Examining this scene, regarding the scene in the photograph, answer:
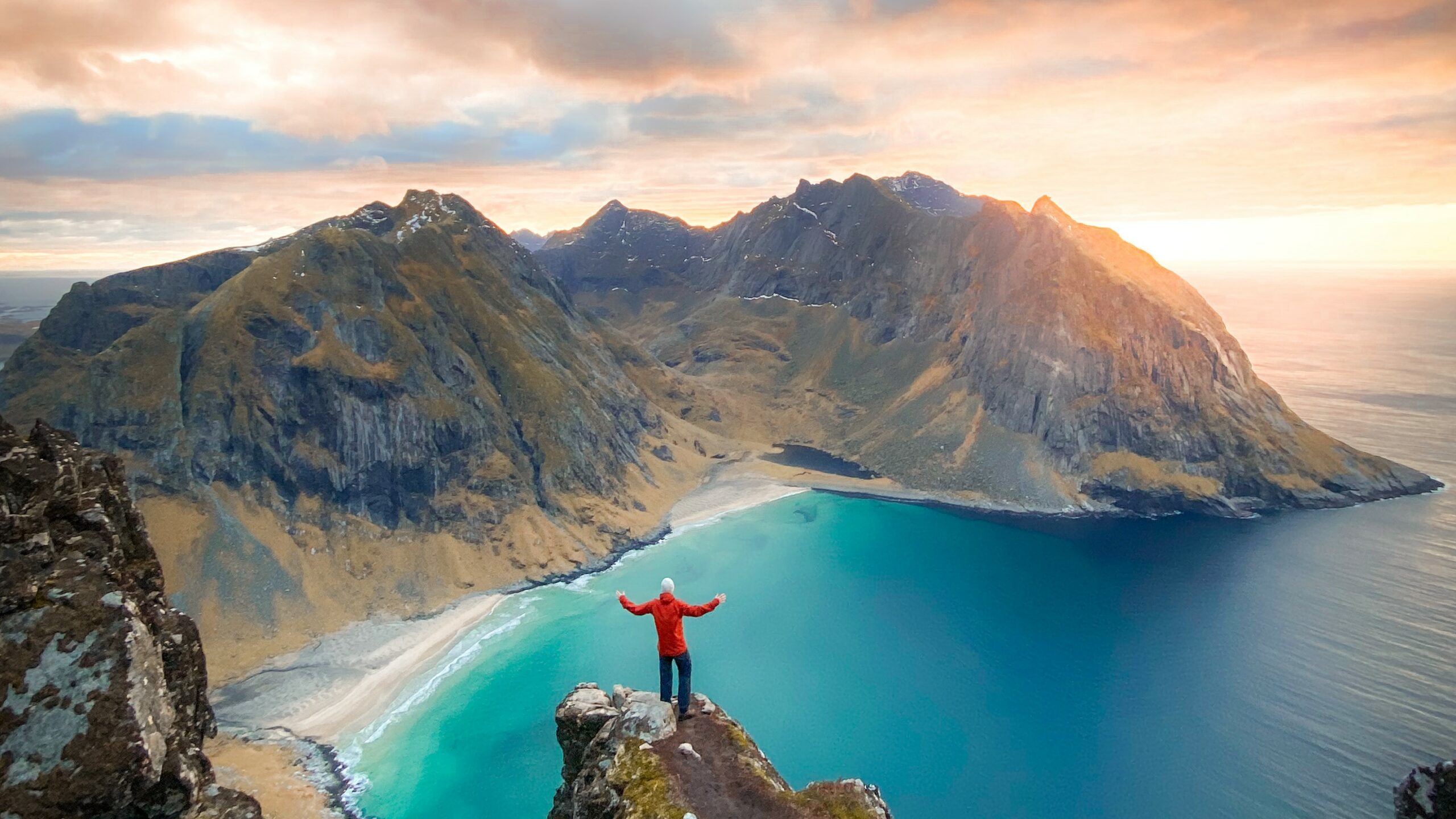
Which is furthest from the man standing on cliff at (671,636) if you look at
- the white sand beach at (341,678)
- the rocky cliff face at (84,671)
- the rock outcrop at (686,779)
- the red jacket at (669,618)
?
the white sand beach at (341,678)

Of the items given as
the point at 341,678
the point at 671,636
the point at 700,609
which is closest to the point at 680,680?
the point at 671,636

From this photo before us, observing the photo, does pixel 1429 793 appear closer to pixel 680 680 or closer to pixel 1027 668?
pixel 1027 668

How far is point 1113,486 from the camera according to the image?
165875 mm

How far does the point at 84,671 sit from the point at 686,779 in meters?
15.8

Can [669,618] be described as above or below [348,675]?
above

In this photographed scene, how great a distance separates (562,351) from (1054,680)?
14065cm

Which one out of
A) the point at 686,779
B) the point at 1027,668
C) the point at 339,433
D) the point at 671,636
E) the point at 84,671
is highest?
the point at 84,671

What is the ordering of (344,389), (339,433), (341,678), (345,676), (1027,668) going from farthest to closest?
(344,389)
(339,433)
(345,676)
(341,678)
(1027,668)

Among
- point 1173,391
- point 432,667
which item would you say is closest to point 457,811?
point 432,667

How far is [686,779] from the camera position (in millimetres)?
21000

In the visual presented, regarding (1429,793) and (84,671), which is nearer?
(84,671)

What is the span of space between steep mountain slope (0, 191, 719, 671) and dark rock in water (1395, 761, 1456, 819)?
114359mm

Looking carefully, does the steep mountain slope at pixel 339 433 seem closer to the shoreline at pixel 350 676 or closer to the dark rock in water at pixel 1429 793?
the shoreline at pixel 350 676

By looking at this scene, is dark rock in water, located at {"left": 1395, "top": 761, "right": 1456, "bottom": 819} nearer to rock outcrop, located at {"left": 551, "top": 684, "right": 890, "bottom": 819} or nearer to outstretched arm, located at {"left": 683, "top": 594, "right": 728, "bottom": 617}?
rock outcrop, located at {"left": 551, "top": 684, "right": 890, "bottom": 819}
